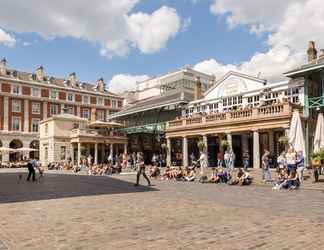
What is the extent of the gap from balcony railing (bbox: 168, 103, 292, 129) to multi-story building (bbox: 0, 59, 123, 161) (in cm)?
2806

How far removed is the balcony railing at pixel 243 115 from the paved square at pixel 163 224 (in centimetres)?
1313

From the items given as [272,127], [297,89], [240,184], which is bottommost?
[240,184]

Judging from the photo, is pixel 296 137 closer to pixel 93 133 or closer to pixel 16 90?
pixel 93 133

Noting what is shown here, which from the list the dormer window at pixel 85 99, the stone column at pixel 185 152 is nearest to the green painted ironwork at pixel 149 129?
the stone column at pixel 185 152

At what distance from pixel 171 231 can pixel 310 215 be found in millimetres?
3821

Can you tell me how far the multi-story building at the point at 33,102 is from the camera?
61875 mm

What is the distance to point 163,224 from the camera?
7.66 metres

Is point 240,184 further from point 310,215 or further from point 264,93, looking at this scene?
point 264,93

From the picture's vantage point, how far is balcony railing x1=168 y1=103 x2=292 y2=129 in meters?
24.1

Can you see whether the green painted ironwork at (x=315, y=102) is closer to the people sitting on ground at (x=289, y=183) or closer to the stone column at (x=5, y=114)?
the people sitting on ground at (x=289, y=183)

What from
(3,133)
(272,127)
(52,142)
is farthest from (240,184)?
(3,133)

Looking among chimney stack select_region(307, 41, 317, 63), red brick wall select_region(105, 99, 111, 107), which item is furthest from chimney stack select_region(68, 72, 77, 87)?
chimney stack select_region(307, 41, 317, 63)

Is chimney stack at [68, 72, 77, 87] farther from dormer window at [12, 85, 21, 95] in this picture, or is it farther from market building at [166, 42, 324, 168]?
market building at [166, 42, 324, 168]

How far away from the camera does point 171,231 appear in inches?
275
